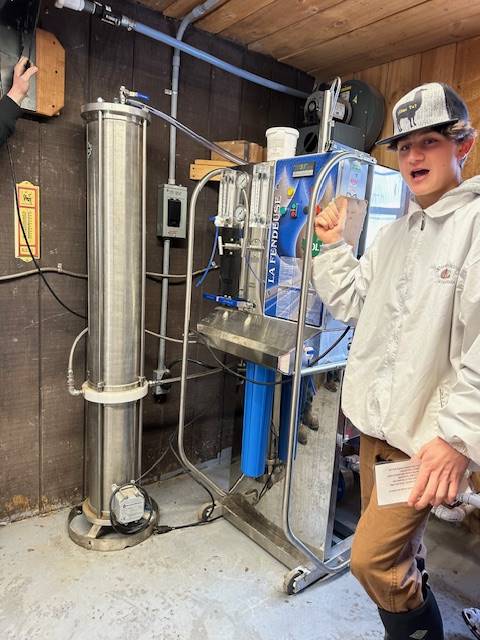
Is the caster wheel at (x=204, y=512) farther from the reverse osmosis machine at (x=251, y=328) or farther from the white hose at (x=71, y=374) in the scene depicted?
the white hose at (x=71, y=374)

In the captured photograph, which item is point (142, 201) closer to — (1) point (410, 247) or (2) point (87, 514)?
(1) point (410, 247)

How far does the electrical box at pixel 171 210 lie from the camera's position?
2.18 m

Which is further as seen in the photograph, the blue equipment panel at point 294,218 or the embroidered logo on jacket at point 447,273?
the blue equipment panel at point 294,218

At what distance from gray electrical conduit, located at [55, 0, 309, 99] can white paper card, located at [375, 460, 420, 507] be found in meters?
1.88

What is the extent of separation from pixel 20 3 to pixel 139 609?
2145 millimetres

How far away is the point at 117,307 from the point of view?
6.09ft

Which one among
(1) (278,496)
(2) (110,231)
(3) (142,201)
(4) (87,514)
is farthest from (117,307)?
(1) (278,496)

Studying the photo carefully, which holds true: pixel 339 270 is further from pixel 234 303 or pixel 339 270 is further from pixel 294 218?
pixel 234 303

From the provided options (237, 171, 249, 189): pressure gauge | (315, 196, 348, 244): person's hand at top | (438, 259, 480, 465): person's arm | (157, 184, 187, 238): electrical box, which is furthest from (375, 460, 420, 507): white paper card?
(157, 184, 187, 238): electrical box

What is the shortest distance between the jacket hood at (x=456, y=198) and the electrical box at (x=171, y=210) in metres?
1.33

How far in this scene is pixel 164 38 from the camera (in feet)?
6.57

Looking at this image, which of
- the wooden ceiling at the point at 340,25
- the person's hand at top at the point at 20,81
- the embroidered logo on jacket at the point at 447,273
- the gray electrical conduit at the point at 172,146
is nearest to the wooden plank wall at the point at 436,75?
the wooden ceiling at the point at 340,25

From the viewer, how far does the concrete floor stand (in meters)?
1.56

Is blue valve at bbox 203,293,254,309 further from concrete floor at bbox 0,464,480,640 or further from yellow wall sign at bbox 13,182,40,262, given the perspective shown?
concrete floor at bbox 0,464,480,640
